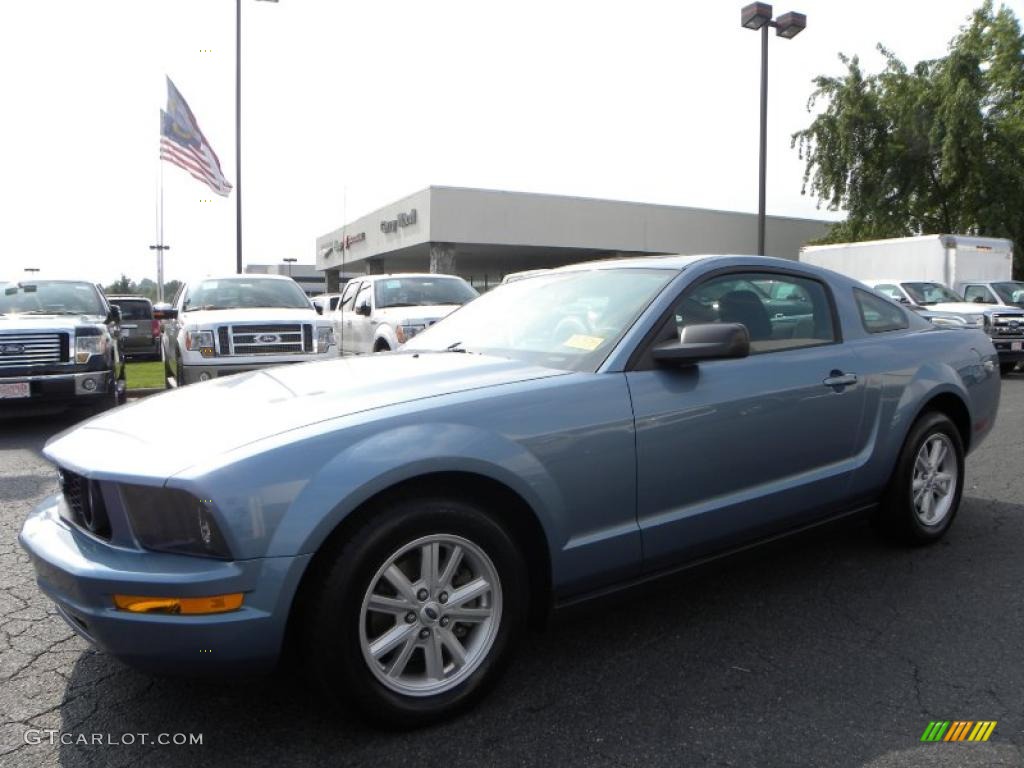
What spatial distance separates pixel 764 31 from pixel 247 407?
1546cm

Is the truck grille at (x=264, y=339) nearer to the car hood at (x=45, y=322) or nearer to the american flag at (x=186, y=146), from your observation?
the car hood at (x=45, y=322)

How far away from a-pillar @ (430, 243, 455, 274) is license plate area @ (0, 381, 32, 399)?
1016 inches

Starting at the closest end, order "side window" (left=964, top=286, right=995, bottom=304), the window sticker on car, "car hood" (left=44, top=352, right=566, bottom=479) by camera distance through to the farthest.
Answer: "car hood" (left=44, top=352, right=566, bottom=479) → the window sticker on car → "side window" (left=964, top=286, right=995, bottom=304)

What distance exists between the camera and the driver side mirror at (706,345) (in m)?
3.01

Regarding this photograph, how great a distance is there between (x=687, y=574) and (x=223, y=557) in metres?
1.76

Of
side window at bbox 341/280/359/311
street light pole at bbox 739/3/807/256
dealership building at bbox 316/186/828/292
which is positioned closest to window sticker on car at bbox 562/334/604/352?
side window at bbox 341/280/359/311

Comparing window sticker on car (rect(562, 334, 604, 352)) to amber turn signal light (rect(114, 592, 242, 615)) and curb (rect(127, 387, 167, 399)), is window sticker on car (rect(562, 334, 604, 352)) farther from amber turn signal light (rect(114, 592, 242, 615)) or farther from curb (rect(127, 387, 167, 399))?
curb (rect(127, 387, 167, 399))

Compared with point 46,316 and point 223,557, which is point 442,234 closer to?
point 46,316

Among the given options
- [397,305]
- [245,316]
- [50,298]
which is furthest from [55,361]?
[397,305]

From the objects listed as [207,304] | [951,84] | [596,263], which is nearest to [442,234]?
[951,84]

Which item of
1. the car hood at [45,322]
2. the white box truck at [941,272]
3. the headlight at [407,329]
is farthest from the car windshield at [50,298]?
the white box truck at [941,272]

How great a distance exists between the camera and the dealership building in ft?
108

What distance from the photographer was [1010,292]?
53.9ft

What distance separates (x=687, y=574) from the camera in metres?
3.17
